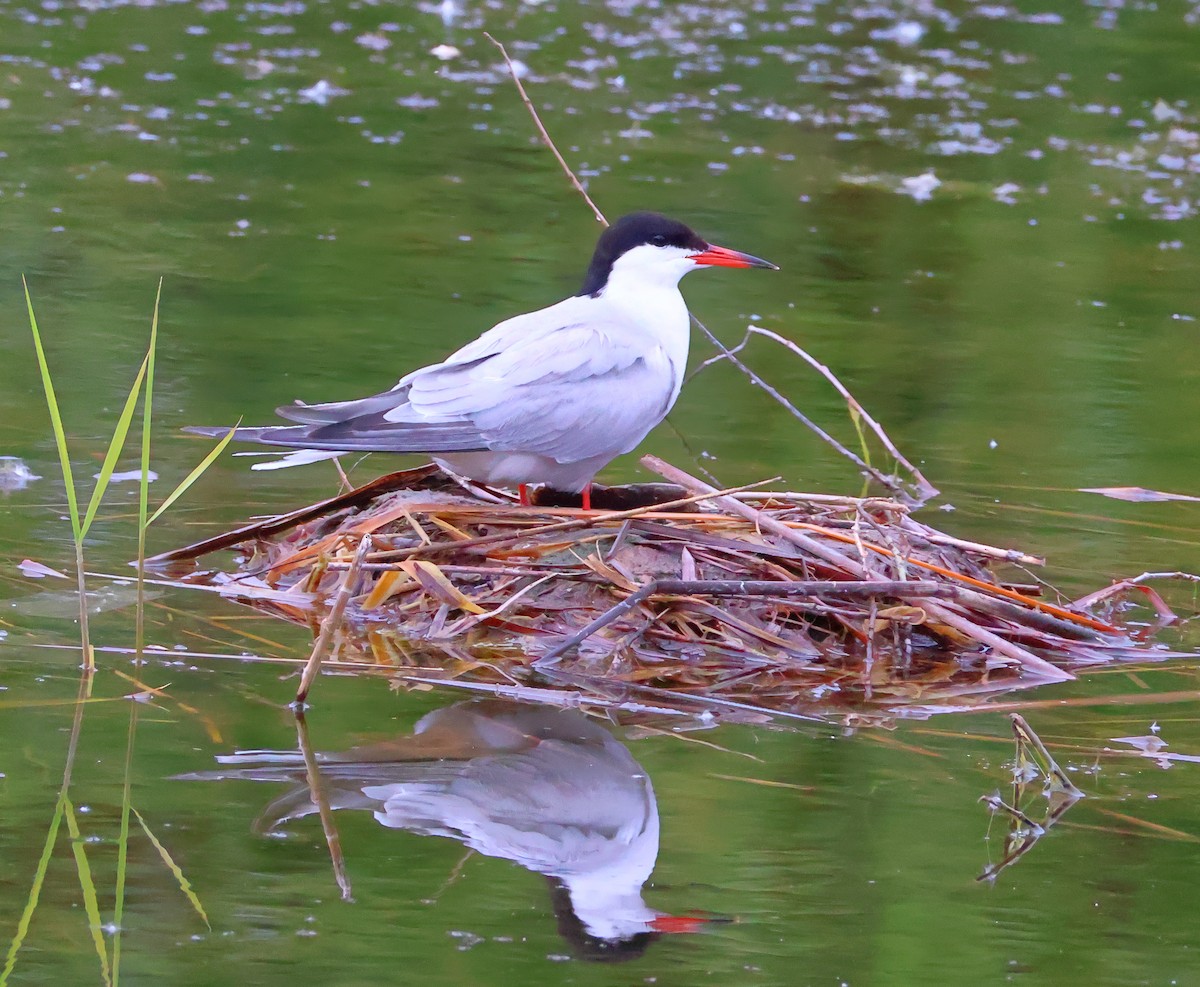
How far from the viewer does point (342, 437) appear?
5.22m

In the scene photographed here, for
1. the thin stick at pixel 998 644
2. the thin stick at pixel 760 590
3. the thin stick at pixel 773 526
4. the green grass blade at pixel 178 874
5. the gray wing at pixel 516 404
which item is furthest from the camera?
the gray wing at pixel 516 404

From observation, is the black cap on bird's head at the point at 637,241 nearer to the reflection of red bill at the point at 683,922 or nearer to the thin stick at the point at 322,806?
the thin stick at the point at 322,806

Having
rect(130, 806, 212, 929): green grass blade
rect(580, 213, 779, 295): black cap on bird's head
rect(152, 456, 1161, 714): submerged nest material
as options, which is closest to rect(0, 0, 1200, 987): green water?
rect(130, 806, 212, 929): green grass blade

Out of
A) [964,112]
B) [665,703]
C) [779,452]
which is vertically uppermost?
[665,703]

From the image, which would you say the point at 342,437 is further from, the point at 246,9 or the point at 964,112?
the point at 246,9

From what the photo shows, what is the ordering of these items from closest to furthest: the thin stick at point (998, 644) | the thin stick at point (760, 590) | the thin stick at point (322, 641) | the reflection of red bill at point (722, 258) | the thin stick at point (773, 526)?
the thin stick at point (322, 641), the thin stick at point (760, 590), the thin stick at point (998, 644), the thin stick at point (773, 526), the reflection of red bill at point (722, 258)

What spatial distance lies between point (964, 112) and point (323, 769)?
11.6 metres

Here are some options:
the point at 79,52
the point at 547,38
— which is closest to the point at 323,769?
the point at 79,52

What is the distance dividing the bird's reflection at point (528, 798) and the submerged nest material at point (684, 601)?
16.0 inches

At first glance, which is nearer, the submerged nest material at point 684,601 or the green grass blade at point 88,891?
the green grass blade at point 88,891

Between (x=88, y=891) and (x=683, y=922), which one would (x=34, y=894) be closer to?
(x=88, y=891)

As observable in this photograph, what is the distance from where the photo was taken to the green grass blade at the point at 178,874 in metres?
3.36

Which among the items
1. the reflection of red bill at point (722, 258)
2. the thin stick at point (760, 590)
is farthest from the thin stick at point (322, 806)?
the reflection of red bill at point (722, 258)

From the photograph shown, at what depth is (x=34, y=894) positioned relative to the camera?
3344 millimetres
